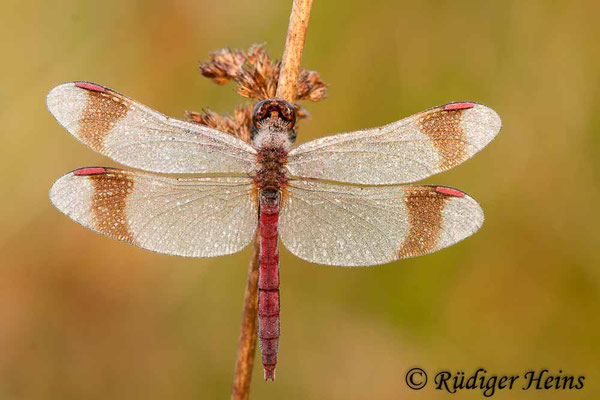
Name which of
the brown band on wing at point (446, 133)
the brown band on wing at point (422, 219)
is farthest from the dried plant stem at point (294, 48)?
the brown band on wing at point (422, 219)

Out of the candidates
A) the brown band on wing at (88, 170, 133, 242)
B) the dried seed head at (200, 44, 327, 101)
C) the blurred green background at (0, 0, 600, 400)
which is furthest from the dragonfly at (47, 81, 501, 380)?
the blurred green background at (0, 0, 600, 400)

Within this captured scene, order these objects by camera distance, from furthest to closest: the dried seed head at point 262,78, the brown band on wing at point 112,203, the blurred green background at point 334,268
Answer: the blurred green background at point 334,268 < the dried seed head at point 262,78 < the brown band on wing at point 112,203

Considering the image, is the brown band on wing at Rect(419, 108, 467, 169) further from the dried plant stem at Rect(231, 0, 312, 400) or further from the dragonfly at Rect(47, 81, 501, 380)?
the dried plant stem at Rect(231, 0, 312, 400)

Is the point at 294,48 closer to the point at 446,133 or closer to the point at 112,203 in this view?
the point at 446,133

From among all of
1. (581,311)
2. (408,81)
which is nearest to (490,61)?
(408,81)

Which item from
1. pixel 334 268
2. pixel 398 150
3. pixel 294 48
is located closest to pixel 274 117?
pixel 294 48

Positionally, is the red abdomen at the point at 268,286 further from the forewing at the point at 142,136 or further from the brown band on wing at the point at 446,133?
the brown band on wing at the point at 446,133

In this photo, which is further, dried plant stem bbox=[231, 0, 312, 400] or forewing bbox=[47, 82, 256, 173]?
forewing bbox=[47, 82, 256, 173]
